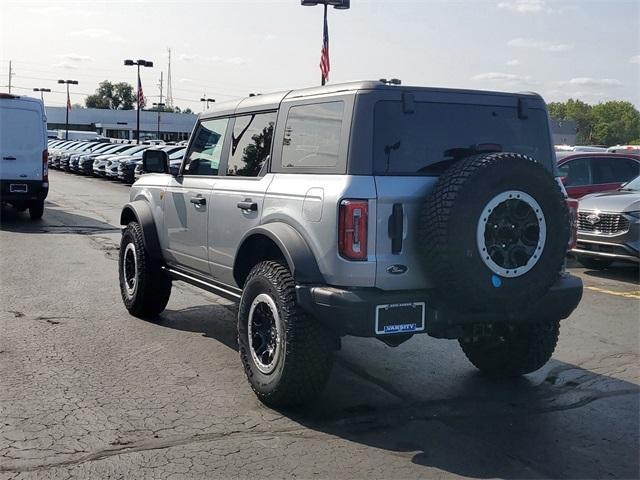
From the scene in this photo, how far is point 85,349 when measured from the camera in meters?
5.98

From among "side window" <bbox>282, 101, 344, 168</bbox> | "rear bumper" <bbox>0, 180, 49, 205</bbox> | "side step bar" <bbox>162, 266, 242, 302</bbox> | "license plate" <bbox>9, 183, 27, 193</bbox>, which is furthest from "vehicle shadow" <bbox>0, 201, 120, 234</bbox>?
"side window" <bbox>282, 101, 344, 168</bbox>

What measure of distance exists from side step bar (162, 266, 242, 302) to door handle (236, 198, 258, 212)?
0.69m

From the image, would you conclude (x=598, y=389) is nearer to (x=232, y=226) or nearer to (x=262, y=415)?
(x=262, y=415)

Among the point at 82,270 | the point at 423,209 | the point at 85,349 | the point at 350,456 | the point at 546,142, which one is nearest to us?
the point at 350,456

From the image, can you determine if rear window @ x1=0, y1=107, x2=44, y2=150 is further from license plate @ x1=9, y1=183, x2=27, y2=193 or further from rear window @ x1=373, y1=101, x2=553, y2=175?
rear window @ x1=373, y1=101, x2=553, y2=175

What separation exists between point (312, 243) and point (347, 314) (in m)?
0.54

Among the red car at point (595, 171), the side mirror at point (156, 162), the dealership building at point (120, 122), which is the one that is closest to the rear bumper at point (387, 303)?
the side mirror at point (156, 162)

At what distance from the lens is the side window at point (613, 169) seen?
1278 cm

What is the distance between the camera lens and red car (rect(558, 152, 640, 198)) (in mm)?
12484

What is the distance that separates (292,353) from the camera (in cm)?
441

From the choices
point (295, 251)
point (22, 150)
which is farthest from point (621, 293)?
point (22, 150)

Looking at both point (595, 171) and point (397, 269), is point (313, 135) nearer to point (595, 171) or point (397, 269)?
point (397, 269)

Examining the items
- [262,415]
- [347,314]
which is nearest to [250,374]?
[262,415]

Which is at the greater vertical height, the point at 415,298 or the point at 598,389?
the point at 415,298
